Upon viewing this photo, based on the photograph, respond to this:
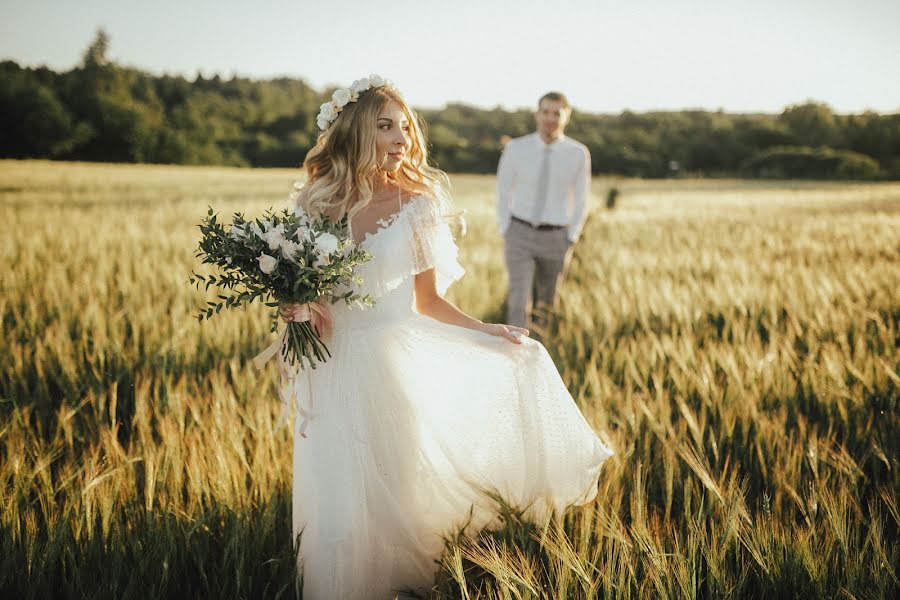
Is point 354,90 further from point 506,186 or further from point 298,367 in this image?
point 506,186

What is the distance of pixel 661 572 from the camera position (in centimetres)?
137

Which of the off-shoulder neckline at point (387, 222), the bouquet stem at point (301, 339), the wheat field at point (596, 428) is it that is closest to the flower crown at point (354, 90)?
the off-shoulder neckline at point (387, 222)

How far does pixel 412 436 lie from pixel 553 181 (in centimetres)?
319

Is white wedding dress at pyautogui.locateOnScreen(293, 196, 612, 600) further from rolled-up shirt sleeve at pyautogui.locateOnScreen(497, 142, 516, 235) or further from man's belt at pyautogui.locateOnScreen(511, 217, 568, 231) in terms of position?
rolled-up shirt sleeve at pyautogui.locateOnScreen(497, 142, 516, 235)

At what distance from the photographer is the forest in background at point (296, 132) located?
1437 inches

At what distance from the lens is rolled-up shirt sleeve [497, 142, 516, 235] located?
15.2 ft

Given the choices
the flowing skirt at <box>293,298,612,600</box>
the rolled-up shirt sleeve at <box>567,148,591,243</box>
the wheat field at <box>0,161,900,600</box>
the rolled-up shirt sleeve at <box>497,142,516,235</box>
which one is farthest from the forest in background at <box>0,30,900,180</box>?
the flowing skirt at <box>293,298,612,600</box>

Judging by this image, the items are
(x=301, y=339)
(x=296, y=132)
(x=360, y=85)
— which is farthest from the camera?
(x=296, y=132)

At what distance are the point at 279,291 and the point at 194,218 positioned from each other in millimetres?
10192

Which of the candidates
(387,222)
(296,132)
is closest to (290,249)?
(387,222)

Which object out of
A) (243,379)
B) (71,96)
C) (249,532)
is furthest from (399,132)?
(71,96)

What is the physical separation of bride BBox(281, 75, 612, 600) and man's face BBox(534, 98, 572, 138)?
256 centimetres

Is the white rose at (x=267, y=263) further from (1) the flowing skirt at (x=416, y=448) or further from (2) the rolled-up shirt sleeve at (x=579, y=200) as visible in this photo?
(2) the rolled-up shirt sleeve at (x=579, y=200)

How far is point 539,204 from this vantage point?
14.8 ft
